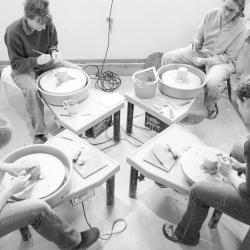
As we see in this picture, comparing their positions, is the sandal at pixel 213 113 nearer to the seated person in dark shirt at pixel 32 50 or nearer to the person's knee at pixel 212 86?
the person's knee at pixel 212 86

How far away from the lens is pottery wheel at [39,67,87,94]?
2105mm

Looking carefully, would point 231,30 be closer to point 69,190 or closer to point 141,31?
point 141,31

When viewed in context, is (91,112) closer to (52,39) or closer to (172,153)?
(172,153)

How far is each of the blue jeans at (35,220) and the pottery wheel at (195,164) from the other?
2.40ft

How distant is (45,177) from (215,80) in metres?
1.74

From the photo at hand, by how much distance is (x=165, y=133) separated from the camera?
6.40 ft

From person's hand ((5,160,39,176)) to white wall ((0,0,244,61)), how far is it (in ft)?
6.51

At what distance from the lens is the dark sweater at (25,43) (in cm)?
218

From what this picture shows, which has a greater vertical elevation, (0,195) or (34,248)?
(0,195)

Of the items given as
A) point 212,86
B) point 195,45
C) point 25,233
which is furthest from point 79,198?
point 195,45

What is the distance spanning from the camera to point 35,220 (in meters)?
1.43

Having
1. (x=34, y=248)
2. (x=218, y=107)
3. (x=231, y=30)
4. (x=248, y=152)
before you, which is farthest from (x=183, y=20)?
(x=34, y=248)

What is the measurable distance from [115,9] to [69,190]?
2.12m

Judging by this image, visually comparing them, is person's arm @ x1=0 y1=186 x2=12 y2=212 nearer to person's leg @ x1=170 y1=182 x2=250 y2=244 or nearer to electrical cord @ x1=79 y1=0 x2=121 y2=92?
person's leg @ x1=170 y1=182 x2=250 y2=244
